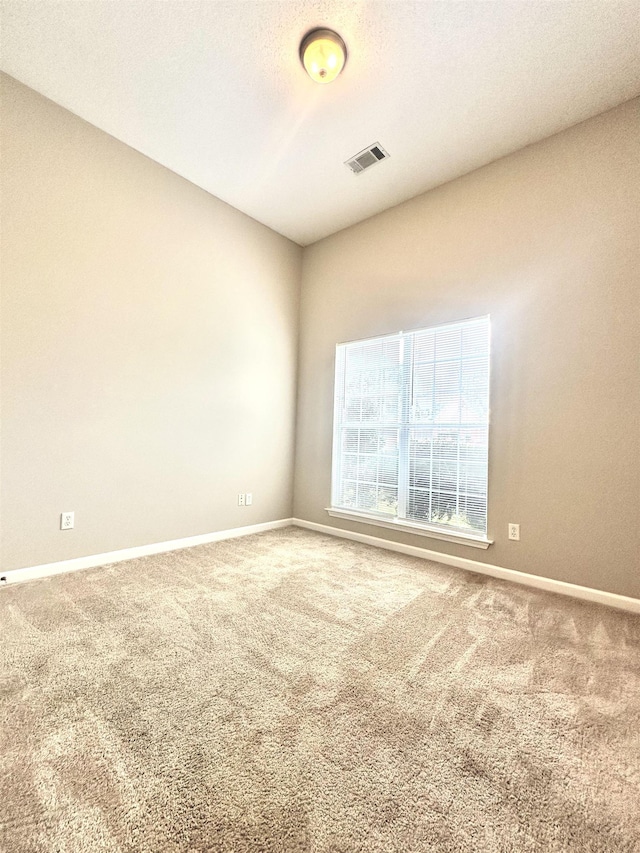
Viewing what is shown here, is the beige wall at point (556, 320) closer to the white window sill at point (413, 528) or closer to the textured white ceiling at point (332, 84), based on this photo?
the white window sill at point (413, 528)

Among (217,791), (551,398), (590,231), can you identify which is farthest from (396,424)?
(217,791)

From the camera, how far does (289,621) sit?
190 centimetres

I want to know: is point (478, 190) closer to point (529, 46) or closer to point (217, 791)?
point (529, 46)


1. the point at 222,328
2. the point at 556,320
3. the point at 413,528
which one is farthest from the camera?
Result: the point at 222,328

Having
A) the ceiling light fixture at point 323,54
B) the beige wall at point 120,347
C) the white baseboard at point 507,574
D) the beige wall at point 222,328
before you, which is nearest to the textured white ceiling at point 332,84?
the ceiling light fixture at point 323,54

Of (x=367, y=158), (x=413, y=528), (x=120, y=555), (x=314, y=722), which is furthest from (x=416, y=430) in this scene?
(x=120, y=555)

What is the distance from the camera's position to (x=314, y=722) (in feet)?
3.98

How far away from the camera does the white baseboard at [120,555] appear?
2.34 m

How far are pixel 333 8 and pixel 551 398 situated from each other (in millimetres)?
2572

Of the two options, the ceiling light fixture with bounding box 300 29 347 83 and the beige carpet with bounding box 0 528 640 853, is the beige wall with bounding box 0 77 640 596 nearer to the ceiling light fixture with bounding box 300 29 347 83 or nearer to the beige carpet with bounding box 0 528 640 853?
the beige carpet with bounding box 0 528 640 853

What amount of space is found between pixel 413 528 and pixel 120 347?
280cm

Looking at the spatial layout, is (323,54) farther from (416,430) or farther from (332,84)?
(416,430)

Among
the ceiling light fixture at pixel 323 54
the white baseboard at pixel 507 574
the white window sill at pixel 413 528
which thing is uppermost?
the ceiling light fixture at pixel 323 54

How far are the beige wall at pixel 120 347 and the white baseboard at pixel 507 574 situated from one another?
44.6 inches
